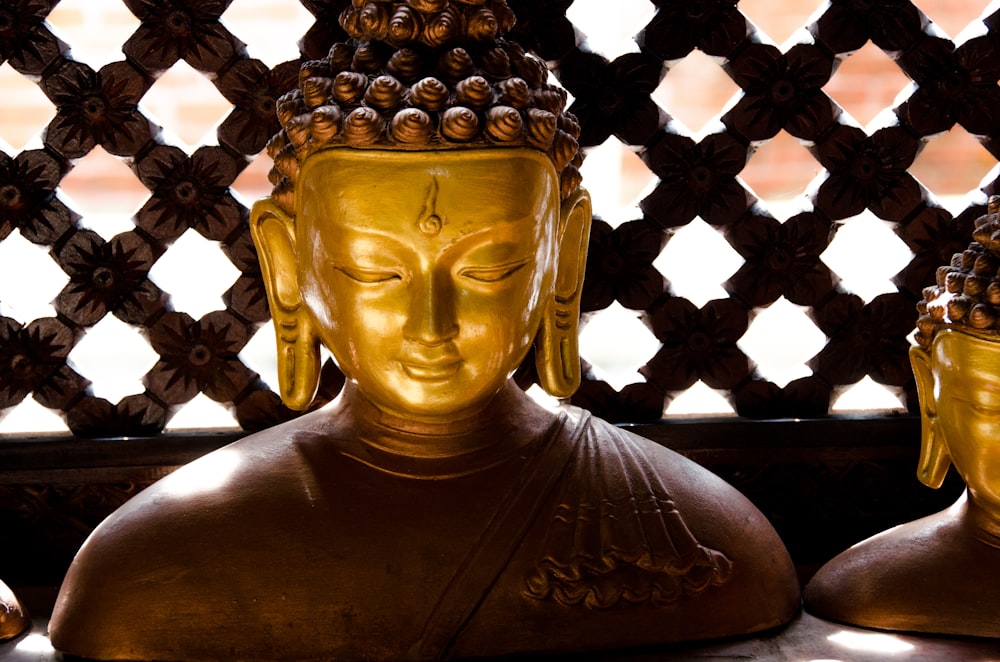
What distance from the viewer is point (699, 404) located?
254 cm

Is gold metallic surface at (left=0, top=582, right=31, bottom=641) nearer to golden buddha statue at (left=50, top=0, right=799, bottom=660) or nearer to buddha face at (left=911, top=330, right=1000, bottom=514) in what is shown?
golden buddha statue at (left=50, top=0, right=799, bottom=660)

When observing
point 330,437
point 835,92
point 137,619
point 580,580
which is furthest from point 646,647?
point 835,92

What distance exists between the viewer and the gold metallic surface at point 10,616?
193 cm

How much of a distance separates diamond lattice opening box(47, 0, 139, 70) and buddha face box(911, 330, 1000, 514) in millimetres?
1687

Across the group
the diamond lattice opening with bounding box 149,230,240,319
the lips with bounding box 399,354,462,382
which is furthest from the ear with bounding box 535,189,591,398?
the diamond lattice opening with bounding box 149,230,240,319

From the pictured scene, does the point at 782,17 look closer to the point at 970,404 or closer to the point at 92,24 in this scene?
the point at 970,404

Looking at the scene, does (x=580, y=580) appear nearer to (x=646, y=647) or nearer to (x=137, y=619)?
(x=646, y=647)

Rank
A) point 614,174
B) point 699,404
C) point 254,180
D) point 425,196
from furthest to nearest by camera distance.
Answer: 1. point 614,174
2. point 254,180
3. point 699,404
4. point 425,196

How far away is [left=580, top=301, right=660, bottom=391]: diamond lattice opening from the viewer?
7.98 feet

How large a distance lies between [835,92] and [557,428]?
1.73m

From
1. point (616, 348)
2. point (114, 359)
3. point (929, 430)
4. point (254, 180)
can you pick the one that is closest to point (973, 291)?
point (929, 430)

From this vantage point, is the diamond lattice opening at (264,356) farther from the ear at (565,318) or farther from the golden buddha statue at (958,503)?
the golden buddha statue at (958,503)

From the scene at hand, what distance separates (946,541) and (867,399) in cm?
65

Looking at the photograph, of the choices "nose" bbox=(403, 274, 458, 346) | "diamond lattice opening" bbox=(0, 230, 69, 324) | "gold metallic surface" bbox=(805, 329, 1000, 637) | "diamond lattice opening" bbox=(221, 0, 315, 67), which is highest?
"diamond lattice opening" bbox=(221, 0, 315, 67)
